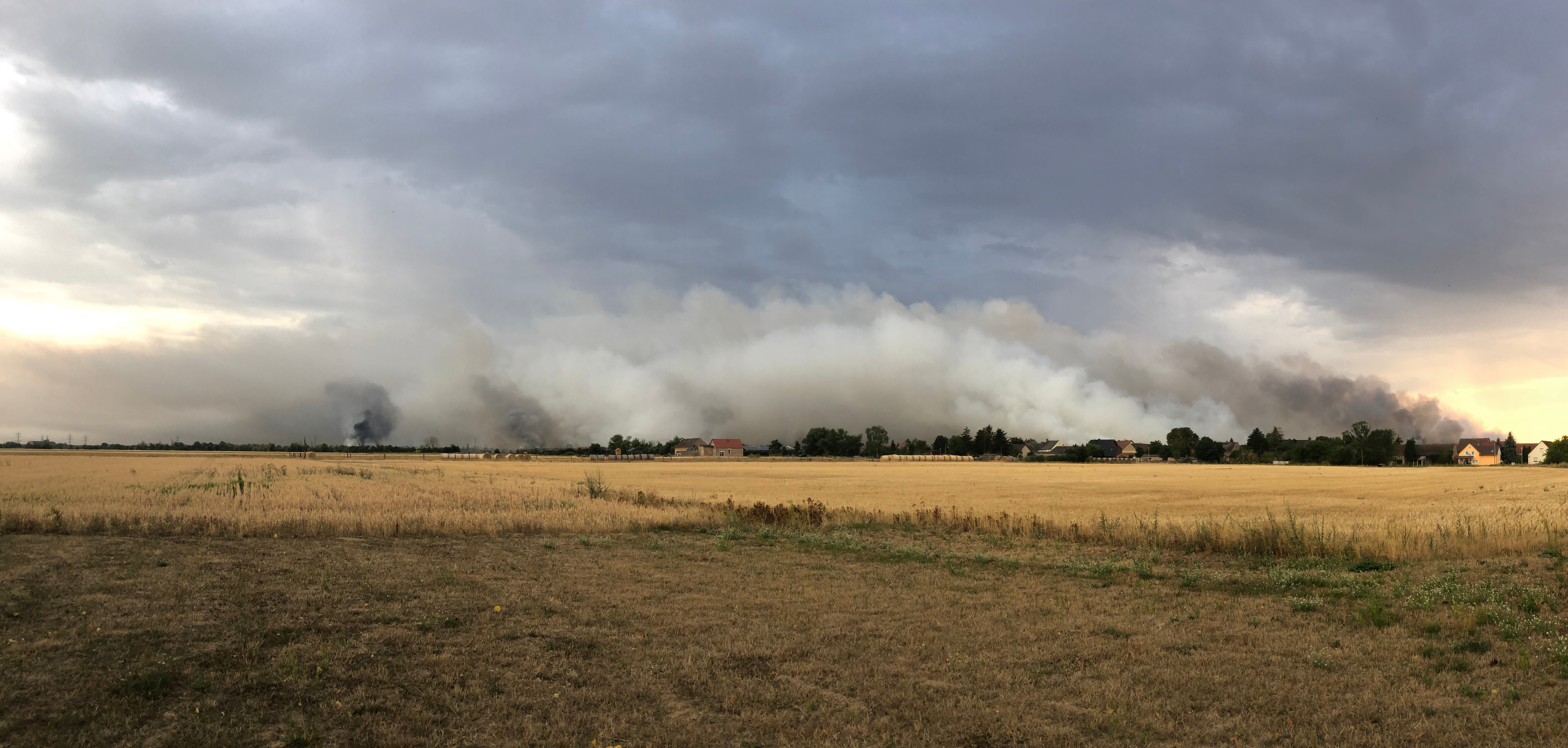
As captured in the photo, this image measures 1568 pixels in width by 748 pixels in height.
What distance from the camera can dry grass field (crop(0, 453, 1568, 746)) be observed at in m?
7.42

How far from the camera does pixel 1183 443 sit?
191 metres

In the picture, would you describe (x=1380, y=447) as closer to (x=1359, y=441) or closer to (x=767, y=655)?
(x=1359, y=441)

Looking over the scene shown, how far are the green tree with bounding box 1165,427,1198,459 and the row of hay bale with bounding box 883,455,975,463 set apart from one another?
48899 mm

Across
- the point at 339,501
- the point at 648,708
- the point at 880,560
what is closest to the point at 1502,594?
the point at 880,560

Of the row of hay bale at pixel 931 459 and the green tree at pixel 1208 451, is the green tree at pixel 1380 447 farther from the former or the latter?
the row of hay bale at pixel 931 459

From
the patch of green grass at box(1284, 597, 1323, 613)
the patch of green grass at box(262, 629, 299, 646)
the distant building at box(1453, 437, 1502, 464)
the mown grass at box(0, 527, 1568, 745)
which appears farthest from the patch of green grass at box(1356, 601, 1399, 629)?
the distant building at box(1453, 437, 1502, 464)

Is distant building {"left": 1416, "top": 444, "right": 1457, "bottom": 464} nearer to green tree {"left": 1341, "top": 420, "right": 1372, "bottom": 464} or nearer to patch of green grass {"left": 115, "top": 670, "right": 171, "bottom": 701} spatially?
green tree {"left": 1341, "top": 420, "right": 1372, "bottom": 464}

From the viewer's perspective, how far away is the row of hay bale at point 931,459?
166 meters

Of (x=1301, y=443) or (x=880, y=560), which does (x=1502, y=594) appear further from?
(x=1301, y=443)

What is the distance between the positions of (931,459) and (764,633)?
564 ft

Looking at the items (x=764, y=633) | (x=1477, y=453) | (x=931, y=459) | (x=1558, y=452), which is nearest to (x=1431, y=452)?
(x=1477, y=453)

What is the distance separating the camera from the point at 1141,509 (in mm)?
39188

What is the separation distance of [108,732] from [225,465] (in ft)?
299

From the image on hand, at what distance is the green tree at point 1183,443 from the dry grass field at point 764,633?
18125 cm
